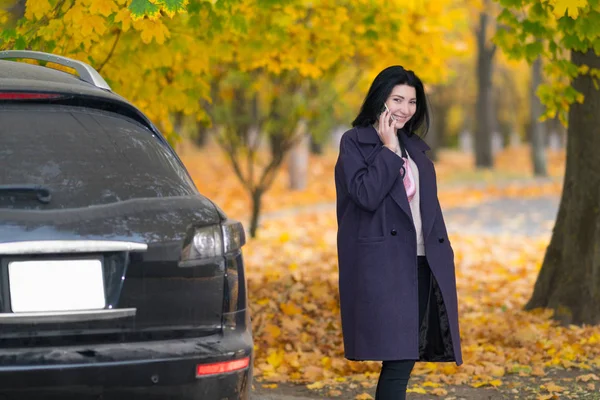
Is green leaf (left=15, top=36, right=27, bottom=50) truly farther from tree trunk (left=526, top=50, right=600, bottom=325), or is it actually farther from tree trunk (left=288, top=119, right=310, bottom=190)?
tree trunk (left=288, top=119, right=310, bottom=190)

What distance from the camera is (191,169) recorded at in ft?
108

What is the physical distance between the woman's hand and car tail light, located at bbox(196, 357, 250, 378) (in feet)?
4.91

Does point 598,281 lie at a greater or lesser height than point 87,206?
lesser

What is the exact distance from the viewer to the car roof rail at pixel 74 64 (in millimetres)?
4379

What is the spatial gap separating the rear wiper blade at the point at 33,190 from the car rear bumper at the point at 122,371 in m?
0.51

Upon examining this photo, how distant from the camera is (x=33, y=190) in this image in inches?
135

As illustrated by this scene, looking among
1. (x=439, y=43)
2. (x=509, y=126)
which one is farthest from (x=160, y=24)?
(x=509, y=126)

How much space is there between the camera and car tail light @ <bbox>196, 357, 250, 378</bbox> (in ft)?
11.3

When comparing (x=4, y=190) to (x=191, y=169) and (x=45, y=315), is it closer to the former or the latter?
(x=45, y=315)

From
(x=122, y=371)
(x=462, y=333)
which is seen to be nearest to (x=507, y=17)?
(x=462, y=333)

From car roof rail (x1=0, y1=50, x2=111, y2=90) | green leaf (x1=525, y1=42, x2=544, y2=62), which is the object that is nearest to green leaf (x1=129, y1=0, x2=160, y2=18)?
car roof rail (x1=0, y1=50, x2=111, y2=90)

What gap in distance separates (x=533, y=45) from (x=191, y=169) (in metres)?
25.4

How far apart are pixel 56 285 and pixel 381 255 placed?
1.78 metres

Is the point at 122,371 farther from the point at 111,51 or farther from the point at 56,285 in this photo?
the point at 111,51
